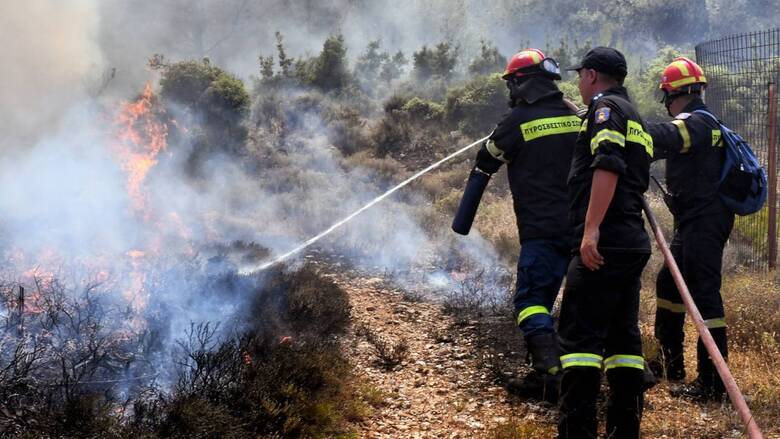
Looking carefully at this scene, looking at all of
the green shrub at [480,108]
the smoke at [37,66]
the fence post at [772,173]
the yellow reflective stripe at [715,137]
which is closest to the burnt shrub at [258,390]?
the yellow reflective stripe at [715,137]

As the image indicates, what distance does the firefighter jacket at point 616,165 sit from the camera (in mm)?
2994

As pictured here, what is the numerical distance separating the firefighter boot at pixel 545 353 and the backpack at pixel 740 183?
5.52 feet

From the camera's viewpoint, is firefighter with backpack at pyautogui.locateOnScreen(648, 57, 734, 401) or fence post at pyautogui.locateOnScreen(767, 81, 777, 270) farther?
fence post at pyautogui.locateOnScreen(767, 81, 777, 270)

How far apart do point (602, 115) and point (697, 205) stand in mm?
1591

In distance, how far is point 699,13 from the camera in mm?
39625

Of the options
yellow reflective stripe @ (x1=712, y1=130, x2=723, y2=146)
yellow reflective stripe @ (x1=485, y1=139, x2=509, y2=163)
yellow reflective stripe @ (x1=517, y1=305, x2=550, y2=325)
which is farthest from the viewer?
yellow reflective stripe @ (x1=712, y1=130, x2=723, y2=146)

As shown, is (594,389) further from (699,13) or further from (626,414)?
(699,13)

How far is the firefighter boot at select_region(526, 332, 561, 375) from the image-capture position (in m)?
3.62

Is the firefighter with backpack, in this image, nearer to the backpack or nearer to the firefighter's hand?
the backpack

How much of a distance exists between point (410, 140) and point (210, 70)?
5.85 metres

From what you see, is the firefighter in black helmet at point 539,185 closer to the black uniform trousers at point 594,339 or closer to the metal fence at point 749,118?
the black uniform trousers at point 594,339

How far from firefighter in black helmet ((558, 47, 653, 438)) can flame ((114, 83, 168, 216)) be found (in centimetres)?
646

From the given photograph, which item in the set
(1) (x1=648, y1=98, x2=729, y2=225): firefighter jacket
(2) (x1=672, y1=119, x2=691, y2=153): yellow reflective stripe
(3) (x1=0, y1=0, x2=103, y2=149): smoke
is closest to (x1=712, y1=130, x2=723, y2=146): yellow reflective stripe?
(1) (x1=648, y1=98, x2=729, y2=225): firefighter jacket

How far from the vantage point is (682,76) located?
4.33 m
